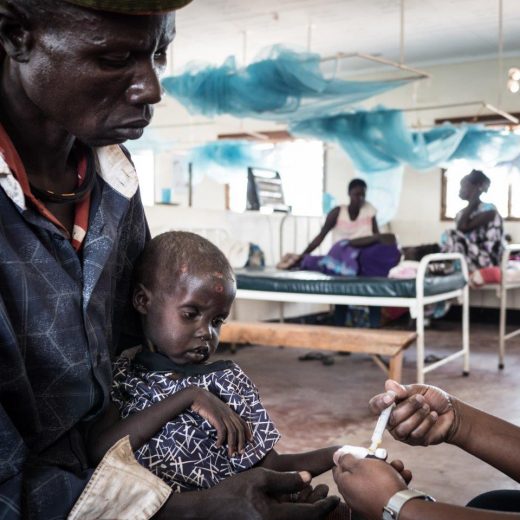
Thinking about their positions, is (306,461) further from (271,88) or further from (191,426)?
(271,88)

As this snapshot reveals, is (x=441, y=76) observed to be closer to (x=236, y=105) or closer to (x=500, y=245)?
(x=500, y=245)

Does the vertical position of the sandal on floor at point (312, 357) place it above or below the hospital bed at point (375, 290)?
below

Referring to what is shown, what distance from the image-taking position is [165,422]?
1141 millimetres

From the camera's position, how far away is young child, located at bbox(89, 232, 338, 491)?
1134 millimetres

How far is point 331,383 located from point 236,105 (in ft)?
9.11

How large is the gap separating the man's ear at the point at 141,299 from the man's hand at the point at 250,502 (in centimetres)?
39

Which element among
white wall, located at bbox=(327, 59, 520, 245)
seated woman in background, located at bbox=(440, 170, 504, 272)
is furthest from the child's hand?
white wall, located at bbox=(327, 59, 520, 245)

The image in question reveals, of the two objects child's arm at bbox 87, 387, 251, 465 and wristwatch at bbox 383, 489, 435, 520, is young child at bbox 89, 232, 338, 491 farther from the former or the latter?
wristwatch at bbox 383, 489, 435, 520

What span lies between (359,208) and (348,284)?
7.53 feet

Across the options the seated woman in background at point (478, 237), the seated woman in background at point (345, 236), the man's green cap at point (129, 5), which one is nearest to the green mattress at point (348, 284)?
the seated woman in background at point (345, 236)

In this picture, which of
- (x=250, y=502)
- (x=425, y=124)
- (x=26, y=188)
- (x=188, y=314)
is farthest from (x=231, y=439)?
(x=425, y=124)

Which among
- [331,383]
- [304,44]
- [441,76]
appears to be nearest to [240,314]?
[331,383]

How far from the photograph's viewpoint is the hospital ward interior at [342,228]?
2868 mm

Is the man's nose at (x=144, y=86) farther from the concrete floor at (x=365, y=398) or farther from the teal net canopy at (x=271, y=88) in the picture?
the teal net canopy at (x=271, y=88)
